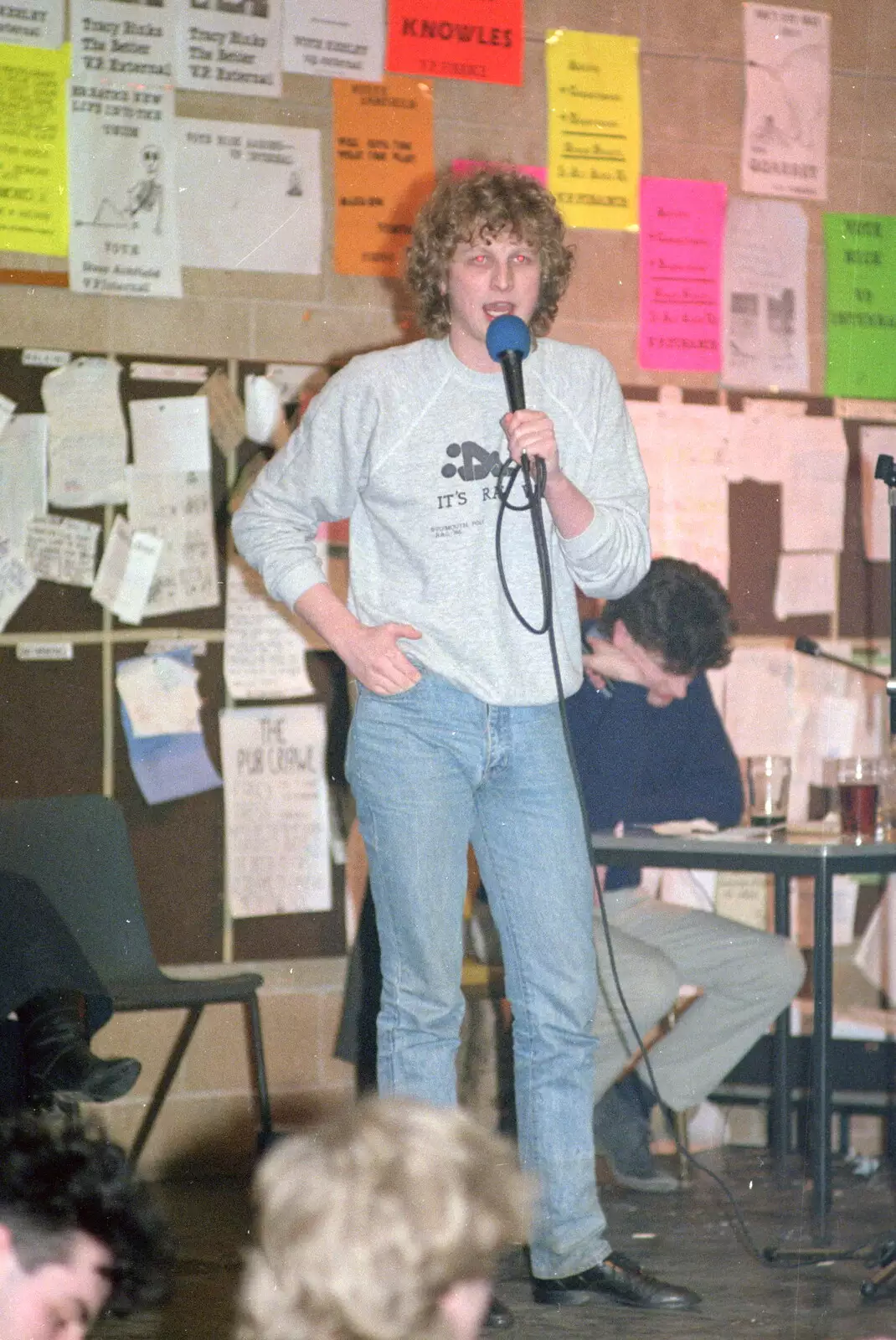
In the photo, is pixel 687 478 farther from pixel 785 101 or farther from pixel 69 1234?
pixel 69 1234

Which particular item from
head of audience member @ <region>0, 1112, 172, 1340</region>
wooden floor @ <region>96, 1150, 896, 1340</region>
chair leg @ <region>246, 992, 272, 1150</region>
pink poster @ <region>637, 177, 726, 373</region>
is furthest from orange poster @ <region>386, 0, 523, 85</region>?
head of audience member @ <region>0, 1112, 172, 1340</region>

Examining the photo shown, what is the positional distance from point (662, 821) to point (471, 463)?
1.34 metres

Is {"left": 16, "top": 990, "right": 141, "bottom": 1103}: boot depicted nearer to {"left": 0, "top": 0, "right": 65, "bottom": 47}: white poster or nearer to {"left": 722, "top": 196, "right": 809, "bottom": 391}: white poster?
{"left": 0, "top": 0, "right": 65, "bottom": 47}: white poster

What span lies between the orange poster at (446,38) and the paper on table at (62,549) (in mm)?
1191

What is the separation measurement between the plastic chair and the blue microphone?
1355mm

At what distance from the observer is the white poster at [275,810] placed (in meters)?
3.40

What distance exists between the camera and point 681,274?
3.78 meters

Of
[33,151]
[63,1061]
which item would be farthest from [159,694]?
[33,151]

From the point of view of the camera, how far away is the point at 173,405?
335 centimetres

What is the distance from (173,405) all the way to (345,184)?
0.61 m

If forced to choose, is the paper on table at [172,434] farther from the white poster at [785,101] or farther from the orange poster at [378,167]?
the white poster at [785,101]

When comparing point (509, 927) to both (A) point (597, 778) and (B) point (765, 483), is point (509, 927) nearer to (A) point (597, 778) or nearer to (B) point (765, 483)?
(A) point (597, 778)

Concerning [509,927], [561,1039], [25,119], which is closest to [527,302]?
[509,927]

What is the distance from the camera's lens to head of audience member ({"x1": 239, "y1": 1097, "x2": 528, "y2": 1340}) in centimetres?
85
